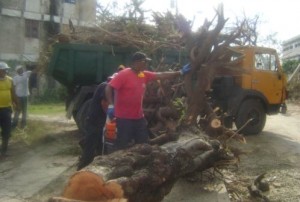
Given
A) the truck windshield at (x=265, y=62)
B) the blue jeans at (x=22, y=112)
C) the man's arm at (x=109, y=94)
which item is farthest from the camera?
the blue jeans at (x=22, y=112)

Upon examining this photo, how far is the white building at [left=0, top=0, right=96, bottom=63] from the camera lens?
90.0 ft

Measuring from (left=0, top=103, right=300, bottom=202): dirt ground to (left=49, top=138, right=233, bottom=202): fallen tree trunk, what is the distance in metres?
0.64

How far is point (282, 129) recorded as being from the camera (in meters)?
12.2

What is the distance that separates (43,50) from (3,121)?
2.87 m

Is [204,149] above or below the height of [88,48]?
below

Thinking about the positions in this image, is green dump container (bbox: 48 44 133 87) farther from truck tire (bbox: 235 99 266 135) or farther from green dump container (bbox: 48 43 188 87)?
truck tire (bbox: 235 99 266 135)

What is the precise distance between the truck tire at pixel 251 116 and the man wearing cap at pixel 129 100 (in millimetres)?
4853

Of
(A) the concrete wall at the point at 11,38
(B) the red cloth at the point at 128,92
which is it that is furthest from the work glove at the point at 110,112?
(A) the concrete wall at the point at 11,38

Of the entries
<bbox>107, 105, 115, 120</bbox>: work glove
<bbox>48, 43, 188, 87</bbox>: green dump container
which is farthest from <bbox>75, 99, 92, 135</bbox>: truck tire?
<bbox>107, 105, 115, 120</bbox>: work glove

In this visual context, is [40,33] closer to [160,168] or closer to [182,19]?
[182,19]

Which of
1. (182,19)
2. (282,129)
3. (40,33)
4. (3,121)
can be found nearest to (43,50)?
(3,121)

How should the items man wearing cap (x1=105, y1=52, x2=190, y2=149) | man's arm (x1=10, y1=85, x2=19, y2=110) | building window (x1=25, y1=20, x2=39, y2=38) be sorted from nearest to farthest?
man wearing cap (x1=105, y1=52, x2=190, y2=149)
man's arm (x1=10, y1=85, x2=19, y2=110)
building window (x1=25, y1=20, x2=39, y2=38)

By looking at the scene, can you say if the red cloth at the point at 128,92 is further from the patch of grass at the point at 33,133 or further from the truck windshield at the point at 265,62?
the truck windshield at the point at 265,62

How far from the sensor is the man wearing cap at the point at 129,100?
5598mm
